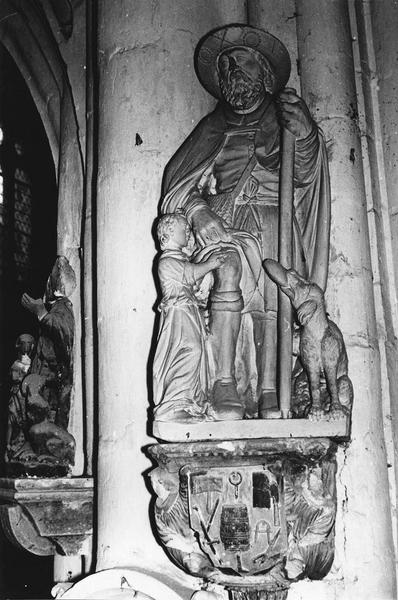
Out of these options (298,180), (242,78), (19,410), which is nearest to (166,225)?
(298,180)

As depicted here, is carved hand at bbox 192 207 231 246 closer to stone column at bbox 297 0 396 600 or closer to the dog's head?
the dog's head

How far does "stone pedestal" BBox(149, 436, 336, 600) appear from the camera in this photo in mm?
3012

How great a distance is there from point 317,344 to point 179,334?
0.51 m

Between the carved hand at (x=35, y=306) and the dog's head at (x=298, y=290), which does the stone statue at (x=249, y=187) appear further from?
the carved hand at (x=35, y=306)

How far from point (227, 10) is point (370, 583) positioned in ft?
9.18

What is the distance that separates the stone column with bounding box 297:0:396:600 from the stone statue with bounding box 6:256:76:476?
131 cm

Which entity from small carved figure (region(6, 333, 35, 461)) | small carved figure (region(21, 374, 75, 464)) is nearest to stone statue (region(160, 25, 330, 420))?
small carved figure (region(21, 374, 75, 464))

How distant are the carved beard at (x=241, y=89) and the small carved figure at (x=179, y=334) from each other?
647 millimetres

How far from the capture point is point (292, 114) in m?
3.42

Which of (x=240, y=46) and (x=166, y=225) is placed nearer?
(x=166, y=225)

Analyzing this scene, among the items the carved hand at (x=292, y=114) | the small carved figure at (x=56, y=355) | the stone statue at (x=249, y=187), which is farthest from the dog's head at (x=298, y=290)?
the small carved figure at (x=56, y=355)

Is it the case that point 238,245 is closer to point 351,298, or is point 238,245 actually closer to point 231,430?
point 351,298

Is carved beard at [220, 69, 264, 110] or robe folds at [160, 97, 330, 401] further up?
carved beard at [220, 69, 264, 110]

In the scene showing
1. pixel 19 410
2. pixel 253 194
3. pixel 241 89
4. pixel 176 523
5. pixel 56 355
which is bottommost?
pixel 176 523
